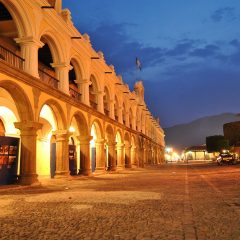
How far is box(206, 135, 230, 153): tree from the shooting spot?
248 ft

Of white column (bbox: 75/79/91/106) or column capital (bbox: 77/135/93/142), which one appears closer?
column capital (bbox: 77/135/93/142)

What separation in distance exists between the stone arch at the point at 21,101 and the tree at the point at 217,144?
64.3 m

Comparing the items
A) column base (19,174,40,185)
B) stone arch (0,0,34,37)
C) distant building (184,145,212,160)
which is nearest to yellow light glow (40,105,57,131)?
stone arch (0,0,34,37)

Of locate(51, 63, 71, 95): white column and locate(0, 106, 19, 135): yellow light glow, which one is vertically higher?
locate(51, 63, 71, 95): white column

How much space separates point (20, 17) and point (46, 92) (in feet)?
12.8

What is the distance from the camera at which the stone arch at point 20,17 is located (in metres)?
15.7

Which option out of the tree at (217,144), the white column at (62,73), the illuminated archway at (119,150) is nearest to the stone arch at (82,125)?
the white column at (62,73)

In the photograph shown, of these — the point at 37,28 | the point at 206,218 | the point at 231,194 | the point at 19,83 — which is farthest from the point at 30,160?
the point at 206,218

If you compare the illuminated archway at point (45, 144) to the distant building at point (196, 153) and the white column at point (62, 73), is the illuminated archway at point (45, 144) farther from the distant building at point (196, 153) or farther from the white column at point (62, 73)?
the distant building at point (196, 153)

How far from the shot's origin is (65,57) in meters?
21.2

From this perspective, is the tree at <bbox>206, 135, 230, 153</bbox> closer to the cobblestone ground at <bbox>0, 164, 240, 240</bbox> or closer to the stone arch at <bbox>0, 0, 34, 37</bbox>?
the stone arch at <bbox>0, 0, 34, 37</bbox>

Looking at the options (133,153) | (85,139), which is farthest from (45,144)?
(133,153)

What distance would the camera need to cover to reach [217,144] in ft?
255

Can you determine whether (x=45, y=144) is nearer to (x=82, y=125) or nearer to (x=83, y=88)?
(x=82, y=125)
